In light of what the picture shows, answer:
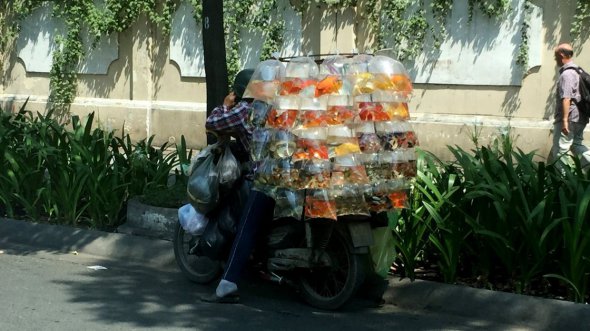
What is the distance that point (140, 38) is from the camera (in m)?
16.2

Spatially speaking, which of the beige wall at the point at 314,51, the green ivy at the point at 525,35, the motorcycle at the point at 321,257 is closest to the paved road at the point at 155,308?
the motorcycle at the point at 321,257

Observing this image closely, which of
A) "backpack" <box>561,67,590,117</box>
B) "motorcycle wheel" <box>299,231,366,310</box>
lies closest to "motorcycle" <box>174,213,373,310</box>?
"motorcycle wheel" <box>299,231,366,310</box>

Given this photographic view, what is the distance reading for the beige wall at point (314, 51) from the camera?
12.7 metres

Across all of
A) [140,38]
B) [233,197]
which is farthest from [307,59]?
[140,38]

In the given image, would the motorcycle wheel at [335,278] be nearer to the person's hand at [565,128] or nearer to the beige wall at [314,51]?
the person's hand at [565,128]

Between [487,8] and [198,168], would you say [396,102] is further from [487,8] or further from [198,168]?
[487,8]

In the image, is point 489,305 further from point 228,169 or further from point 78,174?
point 78,174

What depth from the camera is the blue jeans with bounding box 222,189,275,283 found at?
664cm

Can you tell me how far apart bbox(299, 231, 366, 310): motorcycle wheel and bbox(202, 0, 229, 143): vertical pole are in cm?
233

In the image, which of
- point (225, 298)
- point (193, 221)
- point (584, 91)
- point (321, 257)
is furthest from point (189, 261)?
point (584, 91)

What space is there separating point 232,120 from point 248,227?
2.50 feet

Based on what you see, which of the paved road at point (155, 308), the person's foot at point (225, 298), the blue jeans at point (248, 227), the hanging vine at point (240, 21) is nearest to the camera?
the paved road at point (155, 308)

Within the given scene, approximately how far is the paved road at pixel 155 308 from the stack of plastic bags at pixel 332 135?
2.50 feet

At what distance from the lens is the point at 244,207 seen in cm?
672
